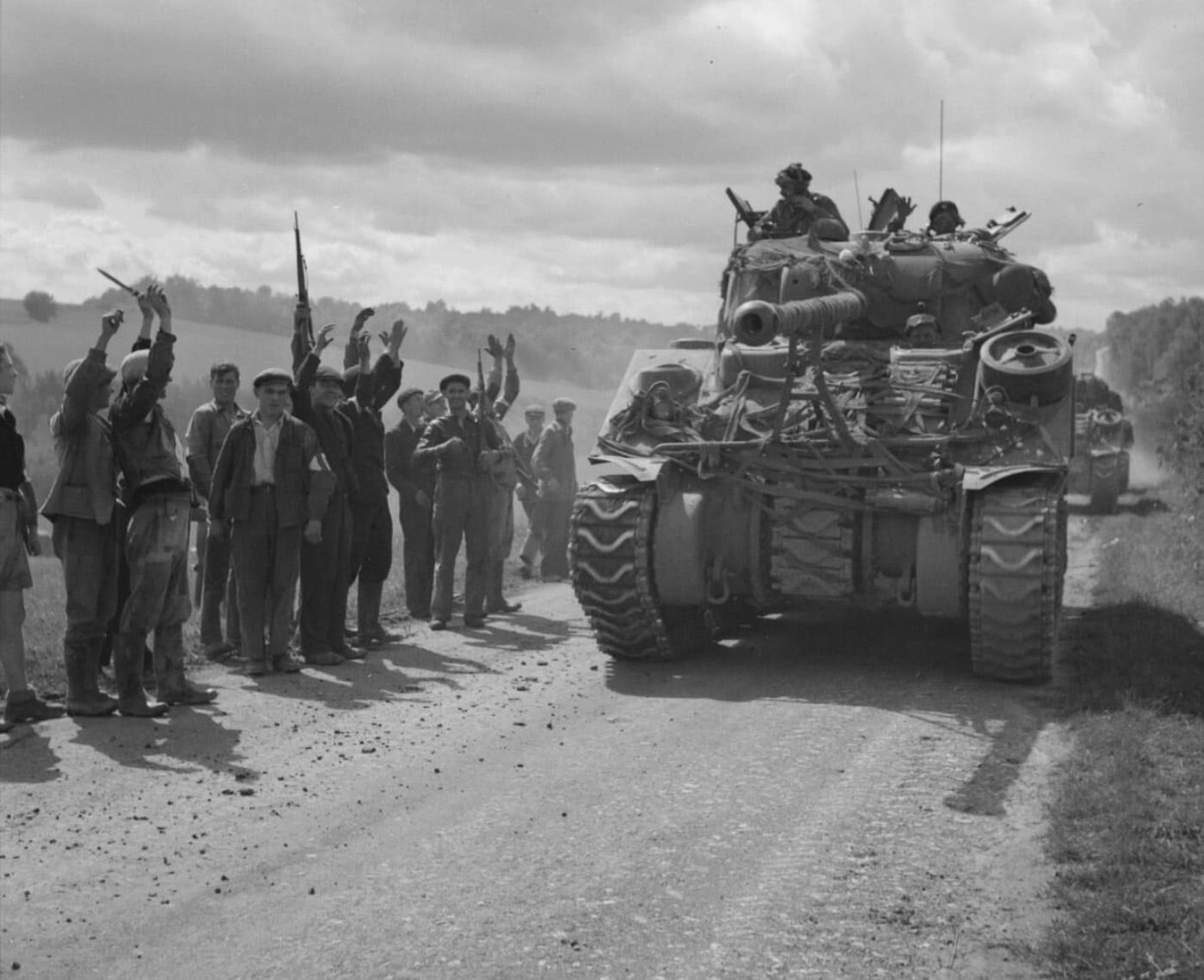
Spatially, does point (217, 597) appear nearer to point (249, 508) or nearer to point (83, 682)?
point (249, 508)

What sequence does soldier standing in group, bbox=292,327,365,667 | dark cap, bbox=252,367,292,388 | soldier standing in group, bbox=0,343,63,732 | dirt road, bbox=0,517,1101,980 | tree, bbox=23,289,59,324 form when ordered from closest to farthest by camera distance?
dirt road, bbox=0,517,1101,980 < soldier standing in group, bbox=0,343,63,732 < dark cap, bbox=252,367,292,388 < soldier standing in group, bbox=292,327,365,667 < tree, bbox=23,289,59,324

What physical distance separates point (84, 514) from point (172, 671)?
3.49 feet

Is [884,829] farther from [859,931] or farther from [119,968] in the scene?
[119,968]

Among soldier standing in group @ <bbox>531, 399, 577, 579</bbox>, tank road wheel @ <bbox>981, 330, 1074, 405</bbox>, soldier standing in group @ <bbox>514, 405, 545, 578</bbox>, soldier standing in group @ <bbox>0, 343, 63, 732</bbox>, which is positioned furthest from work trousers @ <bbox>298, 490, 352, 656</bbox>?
soldier standing in group @ <bbox>531, 399, 577, 579</bbox>

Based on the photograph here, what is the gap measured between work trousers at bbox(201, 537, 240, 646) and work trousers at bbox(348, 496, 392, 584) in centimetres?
93

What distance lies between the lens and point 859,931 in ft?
17.2

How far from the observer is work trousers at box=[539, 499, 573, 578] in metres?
16.2

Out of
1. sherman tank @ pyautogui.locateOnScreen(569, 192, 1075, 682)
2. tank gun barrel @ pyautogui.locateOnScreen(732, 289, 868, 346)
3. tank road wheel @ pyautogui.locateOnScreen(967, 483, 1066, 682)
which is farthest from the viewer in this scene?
sherman tank @ pyautogui.locateOnScreen(569, 192, 1075, 682)

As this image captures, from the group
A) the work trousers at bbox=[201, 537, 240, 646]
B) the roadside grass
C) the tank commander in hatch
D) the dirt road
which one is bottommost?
the dirt road

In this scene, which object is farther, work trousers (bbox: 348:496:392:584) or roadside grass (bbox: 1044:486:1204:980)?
work trousers (bbox: 348:496:392:584)

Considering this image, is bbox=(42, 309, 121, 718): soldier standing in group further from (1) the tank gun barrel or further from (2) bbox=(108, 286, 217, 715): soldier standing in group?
(1) the tank gun barrel

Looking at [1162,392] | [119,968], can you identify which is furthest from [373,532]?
[1162,392]

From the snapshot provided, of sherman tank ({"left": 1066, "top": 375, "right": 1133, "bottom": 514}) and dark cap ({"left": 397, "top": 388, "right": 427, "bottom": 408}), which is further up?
dark cap ({"left": 397, "top": 388, "right": 427, "bottom": 408})

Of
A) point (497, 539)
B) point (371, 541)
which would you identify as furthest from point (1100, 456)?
point (371, 541)
